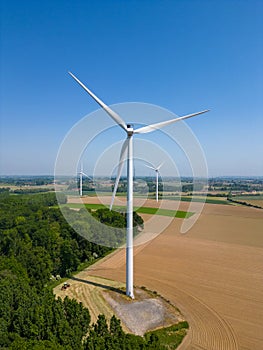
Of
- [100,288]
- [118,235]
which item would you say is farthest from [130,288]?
[118,235]

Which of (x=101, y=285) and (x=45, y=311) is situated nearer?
(x=45, y=311)

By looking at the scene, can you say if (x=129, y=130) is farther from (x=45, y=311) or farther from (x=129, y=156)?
(x=45, y=311)

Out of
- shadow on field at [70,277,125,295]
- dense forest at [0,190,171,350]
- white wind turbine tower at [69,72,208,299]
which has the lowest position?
shadow on field at [70,277,125,295]

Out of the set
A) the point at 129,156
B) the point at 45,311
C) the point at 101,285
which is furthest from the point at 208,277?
the point at 45,311

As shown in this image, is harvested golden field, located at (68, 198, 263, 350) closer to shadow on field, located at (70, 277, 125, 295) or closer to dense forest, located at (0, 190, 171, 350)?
shadow on field, located at (70, 277, 125, 295)

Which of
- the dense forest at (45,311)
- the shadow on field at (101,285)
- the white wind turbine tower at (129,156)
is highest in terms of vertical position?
the white wind turbine tower at (129,156)

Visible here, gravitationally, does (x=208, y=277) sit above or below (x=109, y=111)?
below

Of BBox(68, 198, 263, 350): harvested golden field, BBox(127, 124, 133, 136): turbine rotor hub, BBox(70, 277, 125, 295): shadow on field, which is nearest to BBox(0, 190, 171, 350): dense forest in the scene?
BBox(70, 277, 125, 295): shadow on field

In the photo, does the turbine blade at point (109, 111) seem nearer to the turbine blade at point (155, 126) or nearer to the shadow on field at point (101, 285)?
the turbine blade at point (155, 126)

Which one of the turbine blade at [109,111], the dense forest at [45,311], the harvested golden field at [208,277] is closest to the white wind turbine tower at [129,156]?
the turbine blade at [109,111]
